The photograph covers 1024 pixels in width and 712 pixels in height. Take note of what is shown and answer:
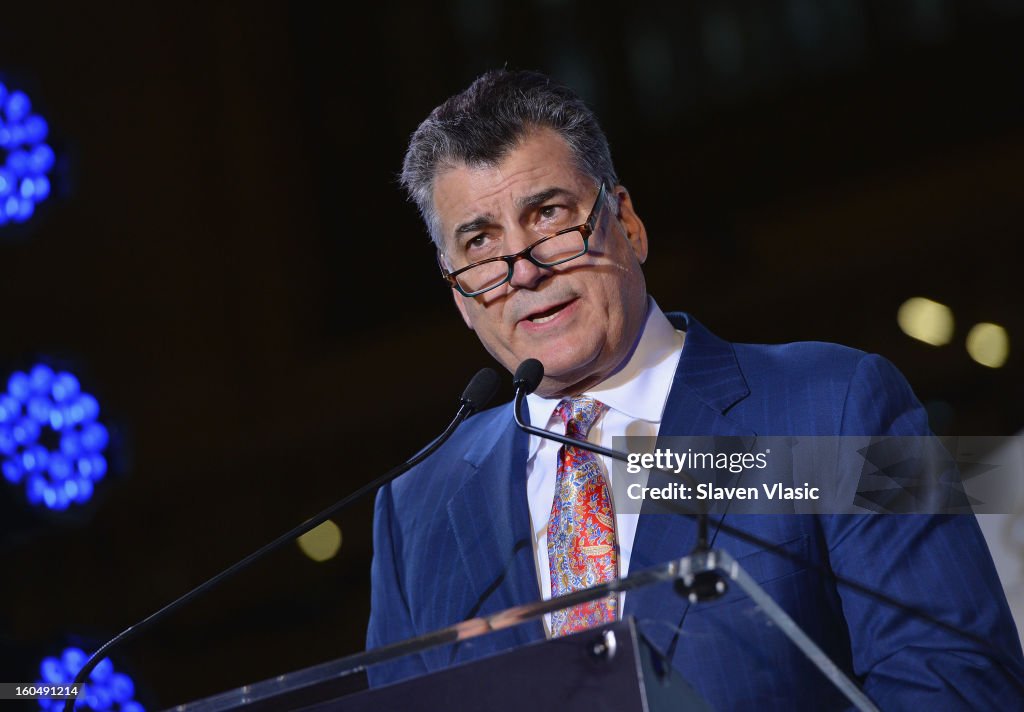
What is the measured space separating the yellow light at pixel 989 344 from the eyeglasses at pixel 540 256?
1596mm

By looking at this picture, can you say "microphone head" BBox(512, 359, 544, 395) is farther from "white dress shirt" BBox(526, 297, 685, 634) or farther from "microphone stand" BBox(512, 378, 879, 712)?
"microphone stand" BBox(512, 378, 879, 712)

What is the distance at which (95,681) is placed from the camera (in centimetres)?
337

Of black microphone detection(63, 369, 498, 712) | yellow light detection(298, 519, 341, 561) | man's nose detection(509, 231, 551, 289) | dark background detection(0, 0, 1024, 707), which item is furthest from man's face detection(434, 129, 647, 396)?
yellow light detection(298, 519, 341, 561)

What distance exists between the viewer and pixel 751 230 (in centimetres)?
363

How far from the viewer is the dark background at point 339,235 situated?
345 cm

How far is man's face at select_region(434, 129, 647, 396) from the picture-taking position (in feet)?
6.33

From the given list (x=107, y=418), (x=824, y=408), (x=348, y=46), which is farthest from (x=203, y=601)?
(x=824, y=408)

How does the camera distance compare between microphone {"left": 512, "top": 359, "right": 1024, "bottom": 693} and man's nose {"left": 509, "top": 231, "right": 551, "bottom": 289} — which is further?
man's nose {"left": 509, "top": 231, "right": 551, "bottom": 289}

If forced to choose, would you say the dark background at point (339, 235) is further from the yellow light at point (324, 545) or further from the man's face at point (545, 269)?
the man's face at point (545, 269)

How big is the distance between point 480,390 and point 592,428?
0.26 m

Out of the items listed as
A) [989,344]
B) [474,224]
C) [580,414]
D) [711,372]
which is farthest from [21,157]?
[989,344]

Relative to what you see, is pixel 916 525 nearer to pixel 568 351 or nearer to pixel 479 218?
pixel 568 351

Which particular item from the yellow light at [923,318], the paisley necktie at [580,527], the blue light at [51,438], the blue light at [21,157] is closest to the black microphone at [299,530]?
the paisley necktie at [580,527]

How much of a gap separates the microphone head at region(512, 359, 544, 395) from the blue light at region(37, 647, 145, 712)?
2.08m
